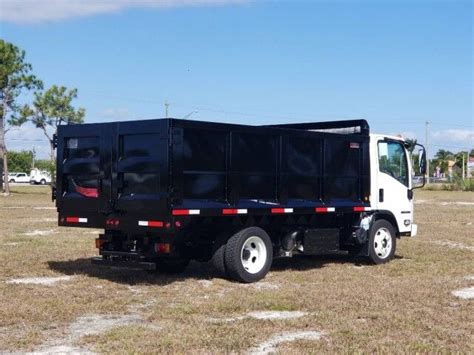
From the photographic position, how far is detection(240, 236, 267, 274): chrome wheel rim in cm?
1157

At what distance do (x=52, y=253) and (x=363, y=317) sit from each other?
826 centimetres

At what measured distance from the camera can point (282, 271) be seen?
12.8m

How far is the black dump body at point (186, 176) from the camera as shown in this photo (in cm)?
1037

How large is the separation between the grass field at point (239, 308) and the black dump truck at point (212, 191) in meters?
0.53

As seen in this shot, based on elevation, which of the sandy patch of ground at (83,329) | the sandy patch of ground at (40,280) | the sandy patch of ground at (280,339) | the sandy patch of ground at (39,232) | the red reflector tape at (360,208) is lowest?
the sandy patch of ground at (280,339)

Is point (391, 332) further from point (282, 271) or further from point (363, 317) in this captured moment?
point (282, 271)

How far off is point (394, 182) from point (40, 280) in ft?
22.9

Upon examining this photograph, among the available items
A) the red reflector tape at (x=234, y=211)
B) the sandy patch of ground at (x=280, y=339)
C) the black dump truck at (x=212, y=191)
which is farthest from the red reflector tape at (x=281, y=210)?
the sandy patch of ground at (x=280, y=339)

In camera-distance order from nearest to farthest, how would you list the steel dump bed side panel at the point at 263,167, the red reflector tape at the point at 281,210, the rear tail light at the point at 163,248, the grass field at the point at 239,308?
the grass field at the point at 239,308
the steel dump bed side panel at the point at 263,167
the rear tail light at the point at 163,248
the red reflector tape at the point at 281,210

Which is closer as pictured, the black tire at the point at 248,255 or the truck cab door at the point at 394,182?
the black tire at the point at 248,255

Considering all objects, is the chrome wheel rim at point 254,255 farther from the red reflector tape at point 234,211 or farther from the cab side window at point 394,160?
the cab side window at point 394,160

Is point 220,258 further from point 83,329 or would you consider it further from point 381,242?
point 381,242

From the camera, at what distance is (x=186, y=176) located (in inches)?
413

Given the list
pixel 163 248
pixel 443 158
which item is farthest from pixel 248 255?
pixel 443 158
